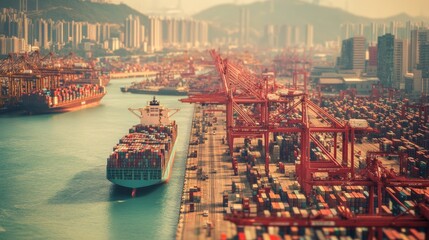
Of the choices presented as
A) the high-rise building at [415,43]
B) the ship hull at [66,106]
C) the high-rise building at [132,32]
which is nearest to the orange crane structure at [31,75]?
the ship hull at [66,106]

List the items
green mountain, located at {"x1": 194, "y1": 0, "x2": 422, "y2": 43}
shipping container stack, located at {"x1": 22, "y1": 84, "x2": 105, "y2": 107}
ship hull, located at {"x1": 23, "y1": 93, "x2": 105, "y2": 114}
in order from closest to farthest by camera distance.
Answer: ship hull, located at {"x1": 23, "y1": 93, "x2": 105, "y2": 114} < shipping container stack, located at {"x1": 22, "y1": 84, "x2": 105, "y2": 107} < green mountain, located at {"x1": 194, "y1": 0, "x2": 422, "y2": 43}

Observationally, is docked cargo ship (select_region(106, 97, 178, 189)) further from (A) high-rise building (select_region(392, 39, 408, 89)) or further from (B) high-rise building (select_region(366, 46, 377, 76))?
(B) high-rise building (select_region(366, 46, 377, 76))

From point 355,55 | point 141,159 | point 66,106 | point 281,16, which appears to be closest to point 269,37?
point 281,16

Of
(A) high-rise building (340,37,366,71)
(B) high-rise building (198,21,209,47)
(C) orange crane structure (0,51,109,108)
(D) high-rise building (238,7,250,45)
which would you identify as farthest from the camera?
(D) high-rise building (238,7,250,45)

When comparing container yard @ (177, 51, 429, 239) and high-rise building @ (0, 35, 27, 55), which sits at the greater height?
high-rise building @ (0, 35, 27, 55)

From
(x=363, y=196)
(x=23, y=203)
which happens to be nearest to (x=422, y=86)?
(x=363, y=196)

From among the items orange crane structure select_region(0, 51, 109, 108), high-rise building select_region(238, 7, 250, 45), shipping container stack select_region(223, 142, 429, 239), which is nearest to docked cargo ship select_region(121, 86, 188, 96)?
orange crane structure select_region(0, 51, 109, 108)

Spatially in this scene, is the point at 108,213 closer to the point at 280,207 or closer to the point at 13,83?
the point at 280,207
